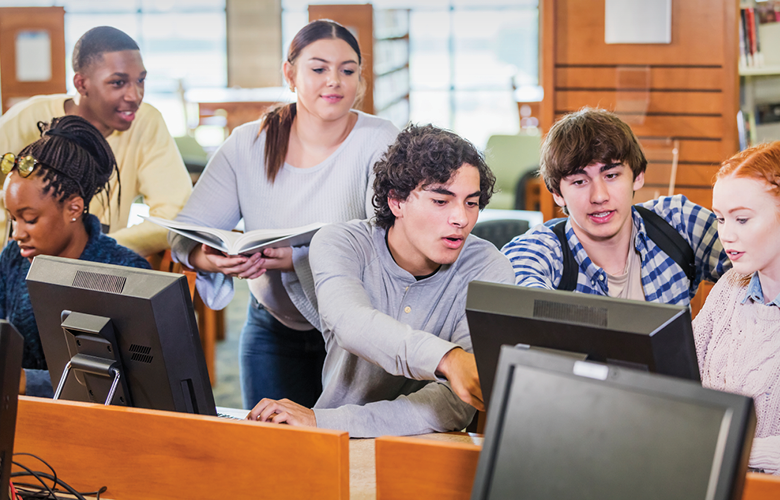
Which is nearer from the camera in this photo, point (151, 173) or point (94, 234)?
point (94, 234)

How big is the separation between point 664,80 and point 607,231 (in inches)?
71.9

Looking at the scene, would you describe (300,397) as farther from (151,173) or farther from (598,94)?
(598,94)

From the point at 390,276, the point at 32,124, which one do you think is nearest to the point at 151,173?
the point at 32,124

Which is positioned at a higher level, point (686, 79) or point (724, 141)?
point (686, 79)

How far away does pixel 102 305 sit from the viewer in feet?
3.85

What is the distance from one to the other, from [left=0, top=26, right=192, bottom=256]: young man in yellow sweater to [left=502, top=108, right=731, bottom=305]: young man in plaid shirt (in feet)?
3.82

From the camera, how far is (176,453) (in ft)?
3.64

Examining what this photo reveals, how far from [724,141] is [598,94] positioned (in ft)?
1.93

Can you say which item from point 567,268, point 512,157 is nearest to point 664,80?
point 567,268

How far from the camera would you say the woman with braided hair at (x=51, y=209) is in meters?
1.86

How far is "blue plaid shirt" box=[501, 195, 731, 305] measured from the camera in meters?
1.69

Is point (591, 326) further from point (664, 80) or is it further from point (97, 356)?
point (664, 80)

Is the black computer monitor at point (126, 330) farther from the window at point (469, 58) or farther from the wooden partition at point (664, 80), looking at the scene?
the window at point (469, 58)

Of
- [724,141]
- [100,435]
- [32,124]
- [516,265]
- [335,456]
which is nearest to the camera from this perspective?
[335,456]
